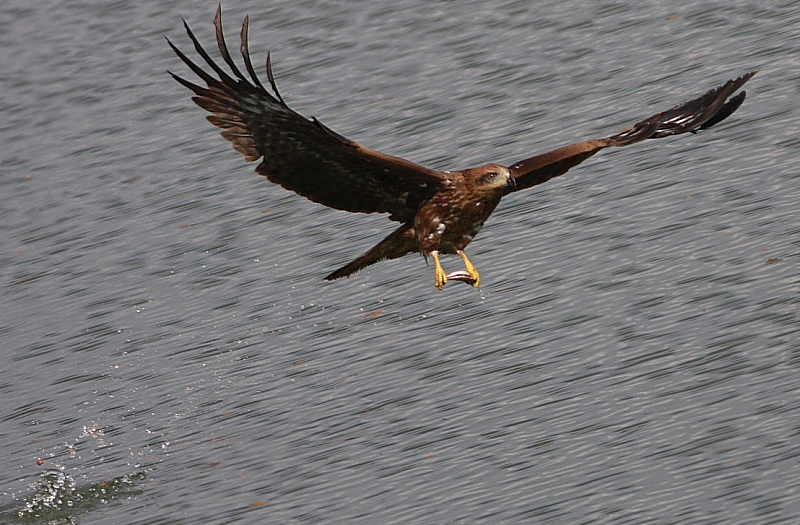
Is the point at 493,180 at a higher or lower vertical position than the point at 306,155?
lower

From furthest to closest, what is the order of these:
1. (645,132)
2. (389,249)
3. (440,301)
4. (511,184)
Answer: (440,301), (645,132), (389,249), (511,184)

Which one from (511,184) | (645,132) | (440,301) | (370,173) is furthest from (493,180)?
(440,301)

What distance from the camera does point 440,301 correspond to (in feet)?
38.9

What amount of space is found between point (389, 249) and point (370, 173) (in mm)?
567

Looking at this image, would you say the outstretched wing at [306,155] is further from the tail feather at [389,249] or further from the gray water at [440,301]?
the gray water at [440,301]

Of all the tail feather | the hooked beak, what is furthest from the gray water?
the hooked beak

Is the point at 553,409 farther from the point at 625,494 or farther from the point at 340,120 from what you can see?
the point at 340,120

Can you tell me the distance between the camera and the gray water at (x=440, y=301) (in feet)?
30.8

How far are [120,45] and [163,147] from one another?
4.00 metres

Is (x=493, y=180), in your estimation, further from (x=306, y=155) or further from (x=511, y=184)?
(x=306, y=155)

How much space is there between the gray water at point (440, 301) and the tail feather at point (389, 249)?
59.3 inches

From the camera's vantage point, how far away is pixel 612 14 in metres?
17.4

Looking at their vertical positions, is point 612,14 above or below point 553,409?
above

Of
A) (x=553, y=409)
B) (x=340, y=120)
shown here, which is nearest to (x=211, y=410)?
(x=553, y=409)
